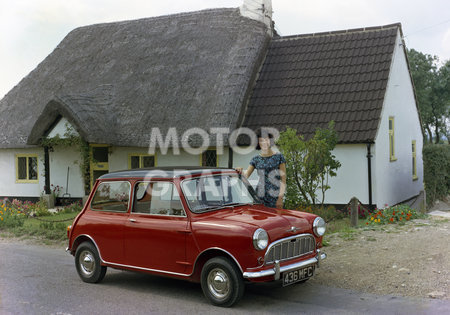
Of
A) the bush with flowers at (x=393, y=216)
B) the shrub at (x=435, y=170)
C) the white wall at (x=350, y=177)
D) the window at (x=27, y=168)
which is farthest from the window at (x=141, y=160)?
the shrub at (x=435, y=170)

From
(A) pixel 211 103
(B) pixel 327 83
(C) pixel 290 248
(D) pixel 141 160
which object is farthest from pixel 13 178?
(C) pixel 290 248

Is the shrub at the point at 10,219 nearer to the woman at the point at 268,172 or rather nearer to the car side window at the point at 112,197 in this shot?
the car side window at the point at 112,197

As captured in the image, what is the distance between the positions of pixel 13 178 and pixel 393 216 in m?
15.4

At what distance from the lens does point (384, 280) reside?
7570mm

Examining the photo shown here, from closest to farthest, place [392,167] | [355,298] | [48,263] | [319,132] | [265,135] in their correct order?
[355,298]
[265,135]
[48,263]
[319,132]
[392,167]

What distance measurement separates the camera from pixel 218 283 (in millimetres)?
6566

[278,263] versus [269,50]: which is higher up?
[269,50]

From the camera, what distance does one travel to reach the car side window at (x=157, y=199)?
721cm

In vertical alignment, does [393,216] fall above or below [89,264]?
above

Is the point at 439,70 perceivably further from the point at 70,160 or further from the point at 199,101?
the point at 70,160

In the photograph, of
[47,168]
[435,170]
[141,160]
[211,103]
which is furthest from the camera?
[47,168]

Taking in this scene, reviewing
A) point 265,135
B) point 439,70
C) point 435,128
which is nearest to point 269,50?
point 265,135

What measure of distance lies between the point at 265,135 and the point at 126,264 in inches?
119

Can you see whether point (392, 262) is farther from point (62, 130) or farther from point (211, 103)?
point (62, 130)
